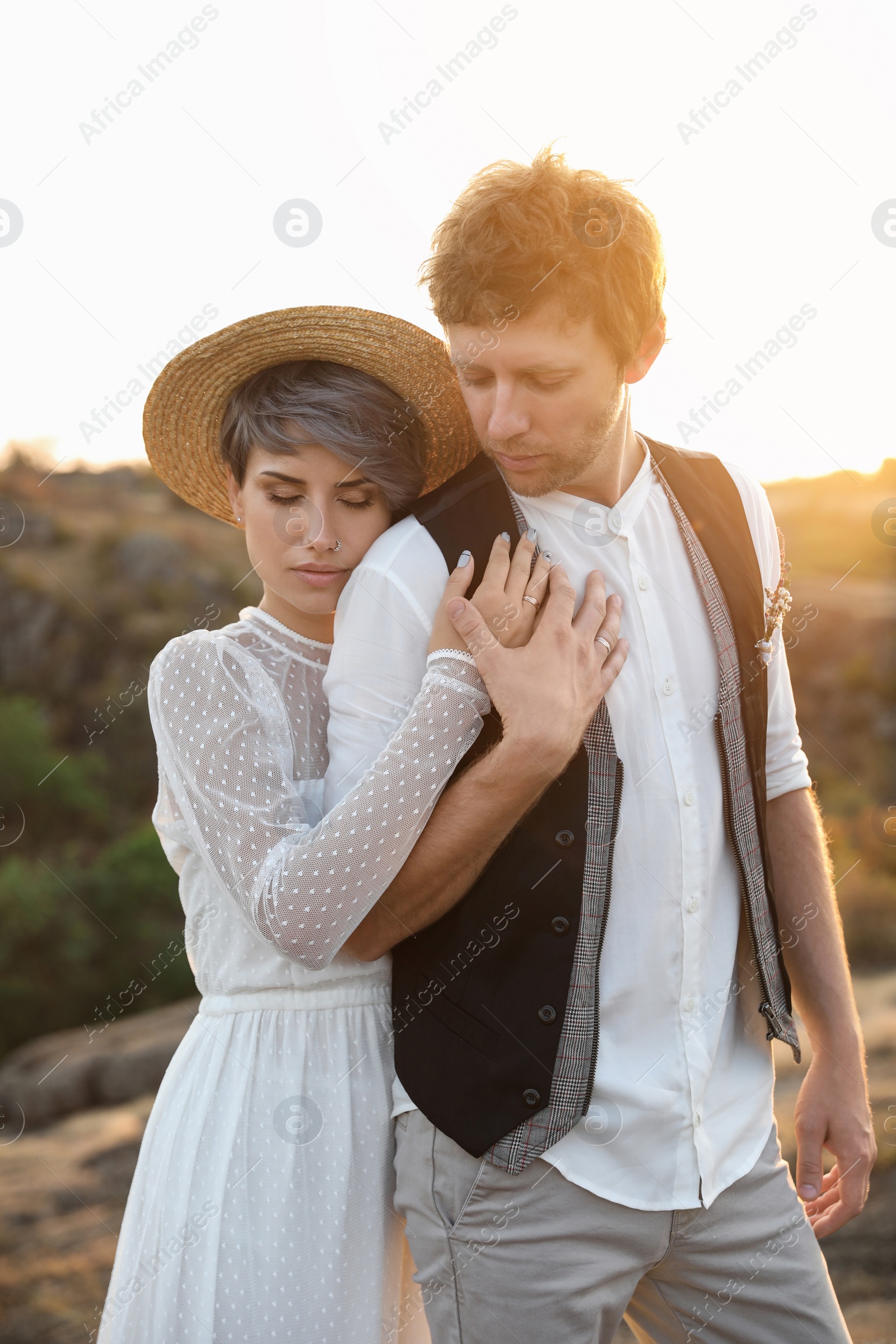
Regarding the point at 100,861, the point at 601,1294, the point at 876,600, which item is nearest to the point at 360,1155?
the point at 601,1294

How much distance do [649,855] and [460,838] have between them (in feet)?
1.02

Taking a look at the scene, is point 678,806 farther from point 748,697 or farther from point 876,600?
point 876,600

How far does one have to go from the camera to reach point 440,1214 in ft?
4.99

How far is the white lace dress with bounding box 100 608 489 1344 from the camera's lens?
1.53 metres

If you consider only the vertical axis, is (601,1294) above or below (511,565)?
below

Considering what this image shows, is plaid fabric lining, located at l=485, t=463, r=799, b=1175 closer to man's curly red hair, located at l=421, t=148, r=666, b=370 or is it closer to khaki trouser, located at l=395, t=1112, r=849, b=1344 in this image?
khaki trouser, located at l=395, t=1112, r=849, b=1344

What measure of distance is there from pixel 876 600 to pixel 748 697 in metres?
18.5

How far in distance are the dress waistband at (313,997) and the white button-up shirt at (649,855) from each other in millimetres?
153

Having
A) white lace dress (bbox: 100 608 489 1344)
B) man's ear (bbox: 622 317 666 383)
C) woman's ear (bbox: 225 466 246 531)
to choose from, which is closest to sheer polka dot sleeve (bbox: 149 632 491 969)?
white lace dress (bbox: 100 608 489 1344)

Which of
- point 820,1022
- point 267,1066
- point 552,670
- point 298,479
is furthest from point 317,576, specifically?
point 820,1022

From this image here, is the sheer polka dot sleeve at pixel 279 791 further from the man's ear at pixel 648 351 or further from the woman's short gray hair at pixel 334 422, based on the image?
the man's ear at pixel 648 351

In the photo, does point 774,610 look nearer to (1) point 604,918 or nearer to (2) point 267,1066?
(1) point 604,918

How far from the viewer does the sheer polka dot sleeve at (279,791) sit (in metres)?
1.48

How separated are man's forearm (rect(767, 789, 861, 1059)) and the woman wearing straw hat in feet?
2.02
